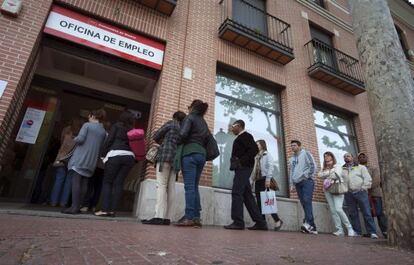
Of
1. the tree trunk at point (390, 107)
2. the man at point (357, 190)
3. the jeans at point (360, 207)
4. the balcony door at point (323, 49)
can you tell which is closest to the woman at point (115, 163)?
the tree trunk at point (390, 107)

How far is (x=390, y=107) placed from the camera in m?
3.08

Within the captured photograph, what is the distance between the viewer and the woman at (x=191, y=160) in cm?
361

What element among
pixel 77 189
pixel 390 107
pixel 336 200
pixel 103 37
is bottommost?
pixel 77 189

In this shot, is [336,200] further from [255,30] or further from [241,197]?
[255,30]

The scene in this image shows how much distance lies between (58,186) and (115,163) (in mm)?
1716

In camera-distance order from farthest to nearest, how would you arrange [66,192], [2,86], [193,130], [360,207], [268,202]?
[360,207]
[66,192]
[268,202]
[2,86]
[193,130]

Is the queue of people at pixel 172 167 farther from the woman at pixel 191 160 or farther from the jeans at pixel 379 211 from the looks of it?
the jeans at pixel 379 211

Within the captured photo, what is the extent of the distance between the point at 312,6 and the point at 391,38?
747 cm

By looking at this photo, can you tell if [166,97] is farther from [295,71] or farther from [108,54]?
[295,71]

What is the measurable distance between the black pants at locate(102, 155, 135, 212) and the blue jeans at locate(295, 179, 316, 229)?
3.49m

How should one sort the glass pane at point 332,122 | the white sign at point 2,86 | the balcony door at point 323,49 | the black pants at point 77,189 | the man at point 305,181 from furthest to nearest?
the balcony door at point 323,49
the glass pane at point 332,122
the man at point 305,181
the white sign at point 2,86
the black pants at point 77,189

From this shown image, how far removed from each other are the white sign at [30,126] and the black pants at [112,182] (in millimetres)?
2653

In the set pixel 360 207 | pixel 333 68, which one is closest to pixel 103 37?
pixel 360 207

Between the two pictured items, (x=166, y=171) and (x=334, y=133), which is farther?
(x=334, y=133)
